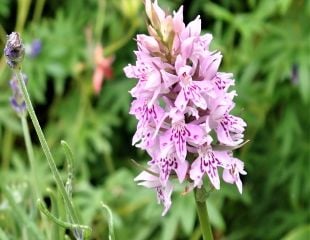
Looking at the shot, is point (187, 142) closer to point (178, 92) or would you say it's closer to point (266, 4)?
point (178, 92)

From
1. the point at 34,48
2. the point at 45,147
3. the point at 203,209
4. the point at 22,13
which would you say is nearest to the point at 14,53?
the point at 45,147

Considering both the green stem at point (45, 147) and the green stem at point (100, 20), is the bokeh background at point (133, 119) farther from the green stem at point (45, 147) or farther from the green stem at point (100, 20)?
the green stem at point (45, 147)

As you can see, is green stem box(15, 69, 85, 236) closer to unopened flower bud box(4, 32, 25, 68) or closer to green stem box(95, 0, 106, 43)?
unopened flower bud box(4, 32, 25, 68)

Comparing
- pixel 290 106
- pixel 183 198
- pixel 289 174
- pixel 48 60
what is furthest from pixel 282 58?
pixel 48 60

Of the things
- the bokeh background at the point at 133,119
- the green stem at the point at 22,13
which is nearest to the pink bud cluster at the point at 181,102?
the bokeh background at the point at 133,119

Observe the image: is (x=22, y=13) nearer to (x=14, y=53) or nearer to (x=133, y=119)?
(x=133, y=119)

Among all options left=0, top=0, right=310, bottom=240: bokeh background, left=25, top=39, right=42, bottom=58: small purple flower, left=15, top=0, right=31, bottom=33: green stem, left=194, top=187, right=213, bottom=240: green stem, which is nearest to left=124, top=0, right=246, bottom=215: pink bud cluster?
left=194, top=187, right=213, bottom=240: green stem
